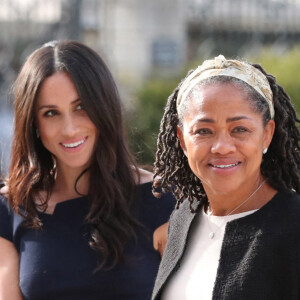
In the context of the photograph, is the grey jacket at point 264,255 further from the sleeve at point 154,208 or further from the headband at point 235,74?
the sleeve at point 154,208

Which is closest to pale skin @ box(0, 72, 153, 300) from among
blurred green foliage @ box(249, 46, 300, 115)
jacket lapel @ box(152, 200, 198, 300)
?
jacket lapel @ box(152, 200, 198, 300)

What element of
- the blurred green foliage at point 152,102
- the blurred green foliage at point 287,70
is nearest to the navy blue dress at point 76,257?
the blurred green foliage at point 152,102

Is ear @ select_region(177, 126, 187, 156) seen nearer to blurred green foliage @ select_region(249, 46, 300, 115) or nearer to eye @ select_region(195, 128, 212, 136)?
eye @ select_region(195, 128, 212, 136)

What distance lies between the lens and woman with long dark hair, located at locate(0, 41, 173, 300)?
3068mm

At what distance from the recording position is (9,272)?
3143 mm

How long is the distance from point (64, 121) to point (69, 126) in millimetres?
35

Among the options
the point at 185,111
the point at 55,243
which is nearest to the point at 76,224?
the point at 55,243

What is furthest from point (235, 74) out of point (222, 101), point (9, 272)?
point (9, 272)

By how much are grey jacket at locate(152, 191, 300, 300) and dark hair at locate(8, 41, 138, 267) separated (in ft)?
3.43

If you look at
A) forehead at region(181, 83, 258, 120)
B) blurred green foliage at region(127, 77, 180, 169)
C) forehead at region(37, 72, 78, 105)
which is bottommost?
blurred green foliage at region(127, 77, 180, 169)

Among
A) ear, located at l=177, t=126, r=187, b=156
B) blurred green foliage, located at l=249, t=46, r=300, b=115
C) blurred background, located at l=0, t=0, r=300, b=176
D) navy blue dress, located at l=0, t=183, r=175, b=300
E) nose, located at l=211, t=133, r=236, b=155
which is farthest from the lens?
blurred background, located at l=0, t=0, r=300, b=176

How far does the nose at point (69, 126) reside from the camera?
3.11m

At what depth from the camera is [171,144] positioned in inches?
97.6

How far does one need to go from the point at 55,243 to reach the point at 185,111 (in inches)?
47.0
